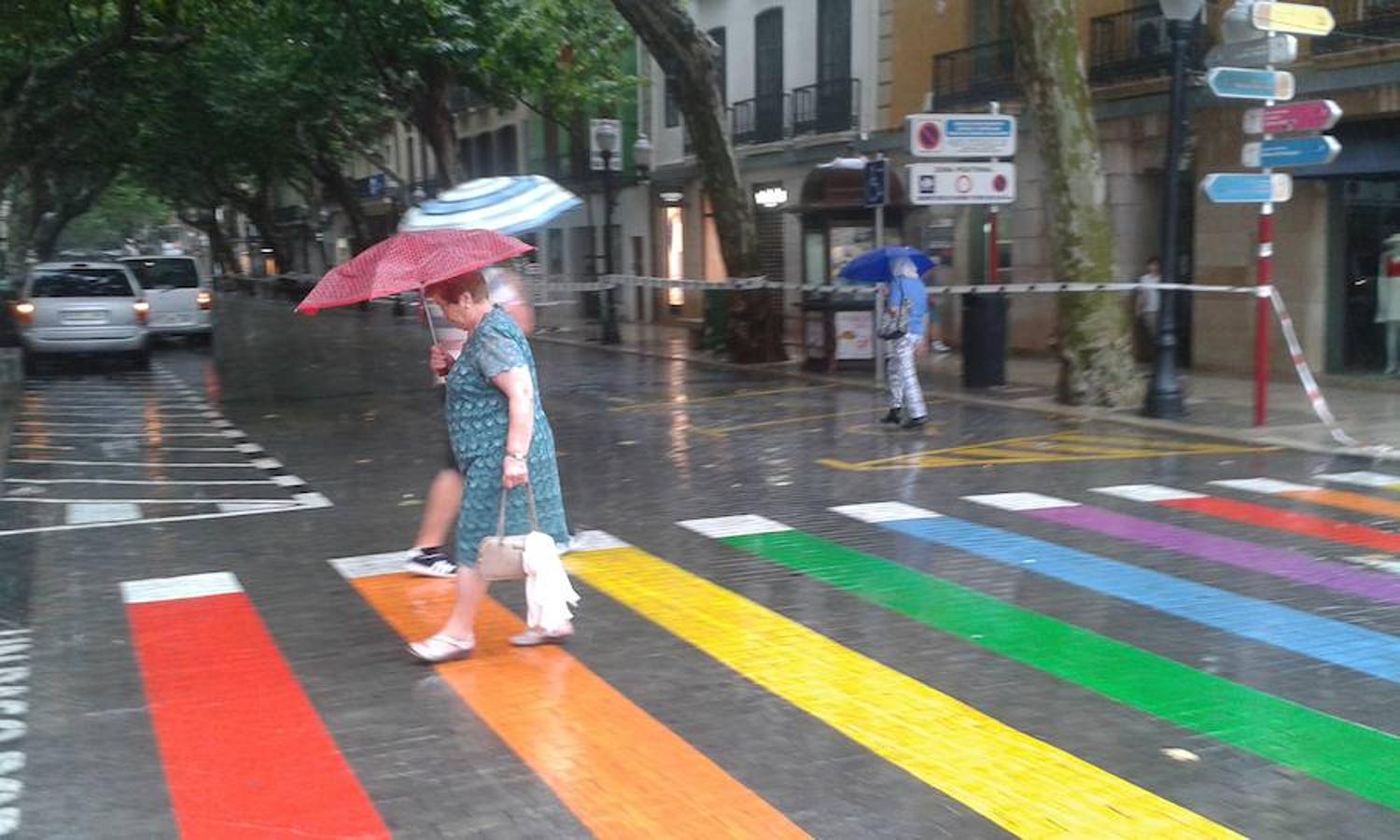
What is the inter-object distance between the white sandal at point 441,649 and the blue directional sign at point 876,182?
503 inches

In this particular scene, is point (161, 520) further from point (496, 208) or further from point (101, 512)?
point (496, 208)

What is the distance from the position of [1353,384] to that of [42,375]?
18.2m

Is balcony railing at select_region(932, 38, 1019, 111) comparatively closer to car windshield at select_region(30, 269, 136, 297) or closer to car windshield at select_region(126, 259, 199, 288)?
car windshield at select_region(30, 269, 136, 297)

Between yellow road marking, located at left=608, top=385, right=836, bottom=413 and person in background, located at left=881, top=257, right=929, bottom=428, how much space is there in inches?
127

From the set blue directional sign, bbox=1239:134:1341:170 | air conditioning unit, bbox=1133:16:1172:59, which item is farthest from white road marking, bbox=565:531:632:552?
air conditioning unit, bbox=1133:16:1172:59

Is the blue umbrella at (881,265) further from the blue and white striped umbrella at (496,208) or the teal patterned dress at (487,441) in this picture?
the teal patterned dress at (487,441)

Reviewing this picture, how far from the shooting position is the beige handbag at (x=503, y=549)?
219 inches

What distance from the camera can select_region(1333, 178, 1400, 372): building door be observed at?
55.6 ft

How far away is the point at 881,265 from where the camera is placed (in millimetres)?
13625

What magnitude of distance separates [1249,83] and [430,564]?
895 cm

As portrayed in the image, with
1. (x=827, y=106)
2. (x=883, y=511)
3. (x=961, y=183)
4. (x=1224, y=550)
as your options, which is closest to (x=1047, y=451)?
(x=883, y=511)

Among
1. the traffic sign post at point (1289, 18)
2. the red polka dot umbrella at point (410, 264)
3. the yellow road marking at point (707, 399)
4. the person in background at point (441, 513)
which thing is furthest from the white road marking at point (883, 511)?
the yellow road marking at point (707, 399)

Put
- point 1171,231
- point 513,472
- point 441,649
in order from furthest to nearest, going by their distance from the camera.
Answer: point 1171,231, point 441,649, point 513,472

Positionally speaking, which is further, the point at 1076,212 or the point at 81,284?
the point at 81,284
